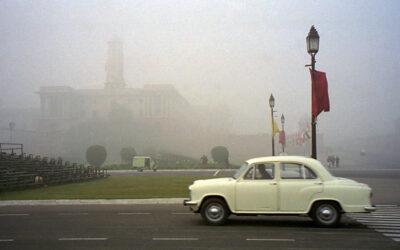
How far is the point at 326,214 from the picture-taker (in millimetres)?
10062

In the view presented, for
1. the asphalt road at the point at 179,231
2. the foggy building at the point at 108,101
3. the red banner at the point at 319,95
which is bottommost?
the asphalt road at the point at 179,231

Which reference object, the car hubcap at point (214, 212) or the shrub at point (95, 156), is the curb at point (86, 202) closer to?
the car hubcap at point (214, 212)

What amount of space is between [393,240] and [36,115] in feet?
500

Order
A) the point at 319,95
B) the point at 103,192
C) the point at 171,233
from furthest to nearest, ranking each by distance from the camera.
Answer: the point at 103,192, the point at 319,95, the point at 171,233

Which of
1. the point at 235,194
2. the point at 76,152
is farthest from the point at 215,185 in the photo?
the point at 76,152

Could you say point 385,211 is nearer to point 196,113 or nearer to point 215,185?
point 215,185

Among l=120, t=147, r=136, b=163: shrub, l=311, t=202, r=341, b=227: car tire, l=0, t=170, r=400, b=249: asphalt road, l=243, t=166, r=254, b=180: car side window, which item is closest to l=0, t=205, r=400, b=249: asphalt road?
l=0, t=170, r=400, b=249: asphalt road

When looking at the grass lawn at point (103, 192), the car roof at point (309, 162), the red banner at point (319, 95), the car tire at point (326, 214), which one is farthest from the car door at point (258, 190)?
the grass lawn at point (103, 192)

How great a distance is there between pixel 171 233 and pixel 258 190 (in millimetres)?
2440

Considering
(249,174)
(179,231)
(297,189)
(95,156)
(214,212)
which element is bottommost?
(179,231)

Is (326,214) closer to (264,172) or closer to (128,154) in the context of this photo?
→ (264,172)

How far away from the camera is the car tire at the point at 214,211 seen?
10375 mm

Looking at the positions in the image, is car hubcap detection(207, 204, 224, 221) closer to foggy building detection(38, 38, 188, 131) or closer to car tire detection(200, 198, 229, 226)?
car tire detection(200, 198, 229, 226)

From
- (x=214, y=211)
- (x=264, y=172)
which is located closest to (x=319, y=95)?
(x=264, y=172)
